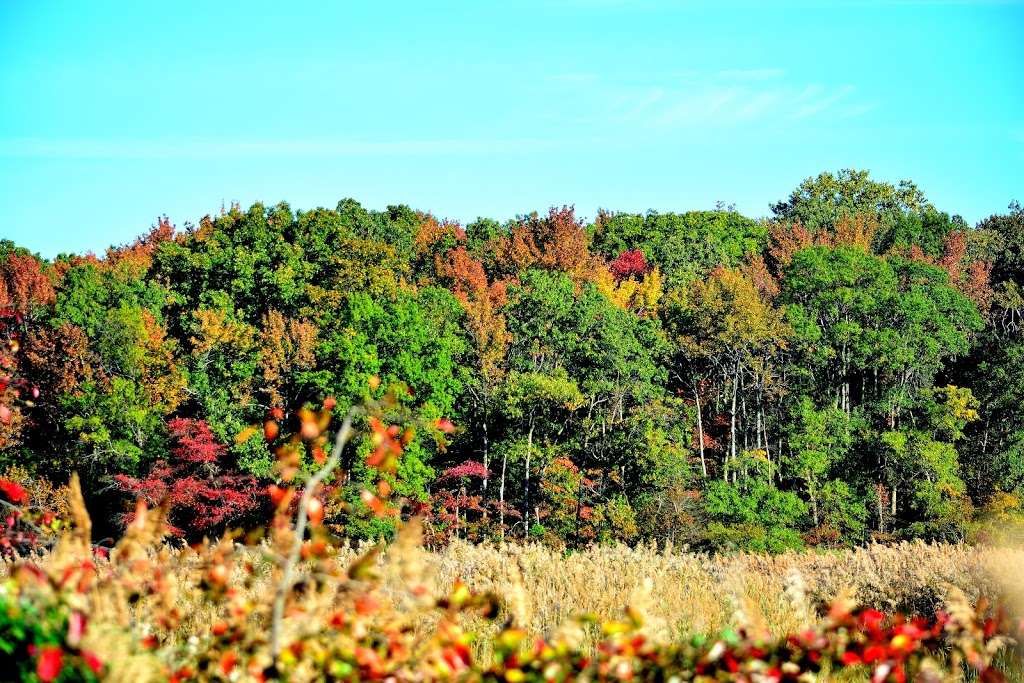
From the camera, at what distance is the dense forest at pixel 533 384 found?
113 feet

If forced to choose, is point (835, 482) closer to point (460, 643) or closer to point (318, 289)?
point (318, 289)

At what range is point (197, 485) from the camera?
111ft

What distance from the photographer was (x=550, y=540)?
32.1 metres

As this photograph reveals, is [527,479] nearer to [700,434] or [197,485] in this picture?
[700,434]

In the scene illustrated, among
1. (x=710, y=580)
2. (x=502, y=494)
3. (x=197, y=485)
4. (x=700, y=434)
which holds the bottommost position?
(x=502, y=494)

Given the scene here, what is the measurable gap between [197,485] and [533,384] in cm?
1075

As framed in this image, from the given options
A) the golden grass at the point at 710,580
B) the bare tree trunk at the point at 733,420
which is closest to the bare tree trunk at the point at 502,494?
the bare tree trunk at the point at 733,420

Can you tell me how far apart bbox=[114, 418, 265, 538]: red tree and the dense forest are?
0.31 ft

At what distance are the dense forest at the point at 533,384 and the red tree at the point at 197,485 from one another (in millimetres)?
93

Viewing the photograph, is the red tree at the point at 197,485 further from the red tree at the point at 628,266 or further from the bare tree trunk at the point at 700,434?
the red tree at the point at 628,266

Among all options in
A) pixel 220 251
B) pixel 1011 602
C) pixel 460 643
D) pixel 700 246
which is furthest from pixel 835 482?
pixel 460 643

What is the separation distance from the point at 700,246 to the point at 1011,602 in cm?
4745

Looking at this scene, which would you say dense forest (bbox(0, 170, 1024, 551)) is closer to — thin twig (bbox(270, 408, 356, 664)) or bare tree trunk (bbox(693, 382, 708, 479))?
bare tree trunk (bbox(693, 382, 708, 479))

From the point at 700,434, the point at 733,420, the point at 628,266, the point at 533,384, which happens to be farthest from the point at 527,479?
the point at 628,266
